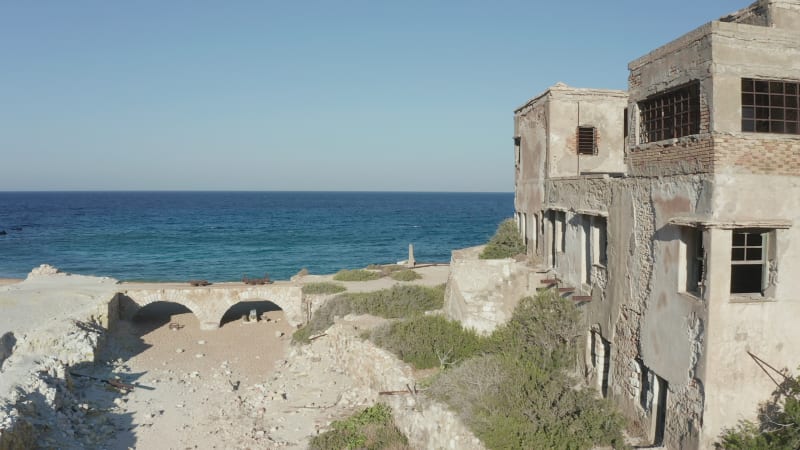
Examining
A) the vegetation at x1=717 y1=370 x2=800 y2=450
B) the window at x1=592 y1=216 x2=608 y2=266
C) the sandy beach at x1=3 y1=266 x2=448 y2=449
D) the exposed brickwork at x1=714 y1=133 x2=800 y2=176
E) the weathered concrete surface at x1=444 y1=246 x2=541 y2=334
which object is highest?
the exposed brickwork at x1=714 y1=133 x2=800 y2=176

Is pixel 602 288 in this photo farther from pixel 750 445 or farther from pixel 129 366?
pixel 129 366

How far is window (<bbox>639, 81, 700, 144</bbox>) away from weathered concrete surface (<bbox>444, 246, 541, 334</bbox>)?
6.19 metres

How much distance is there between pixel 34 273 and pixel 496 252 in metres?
33.8

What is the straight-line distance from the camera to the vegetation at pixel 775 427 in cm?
922

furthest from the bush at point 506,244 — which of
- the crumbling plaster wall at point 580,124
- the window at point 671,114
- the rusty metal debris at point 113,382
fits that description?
the rusty metal debris at point 113,382

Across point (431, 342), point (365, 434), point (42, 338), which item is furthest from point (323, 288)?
point (365, 434)

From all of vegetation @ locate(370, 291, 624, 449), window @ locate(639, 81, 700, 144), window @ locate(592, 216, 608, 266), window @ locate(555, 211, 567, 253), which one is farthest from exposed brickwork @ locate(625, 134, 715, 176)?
window @ locate(555, 211, 567, 253)

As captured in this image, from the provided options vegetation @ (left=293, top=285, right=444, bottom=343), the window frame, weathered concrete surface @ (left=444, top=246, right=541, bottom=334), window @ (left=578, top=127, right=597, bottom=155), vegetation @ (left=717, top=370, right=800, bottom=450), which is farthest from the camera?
vegetation @ (left=293, top=285, right=444, bottom=343)

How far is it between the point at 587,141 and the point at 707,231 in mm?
11453

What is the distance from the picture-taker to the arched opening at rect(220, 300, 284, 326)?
114 feet

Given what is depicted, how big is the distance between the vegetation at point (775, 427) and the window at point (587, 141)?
1177 cm

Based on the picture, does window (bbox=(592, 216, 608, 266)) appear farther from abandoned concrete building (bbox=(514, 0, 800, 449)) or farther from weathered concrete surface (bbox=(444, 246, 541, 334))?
weathered concrete surface (bbox=(444, 246, 541, 334))

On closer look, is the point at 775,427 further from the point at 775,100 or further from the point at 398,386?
the point at 398,386

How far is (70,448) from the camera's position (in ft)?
53.6
